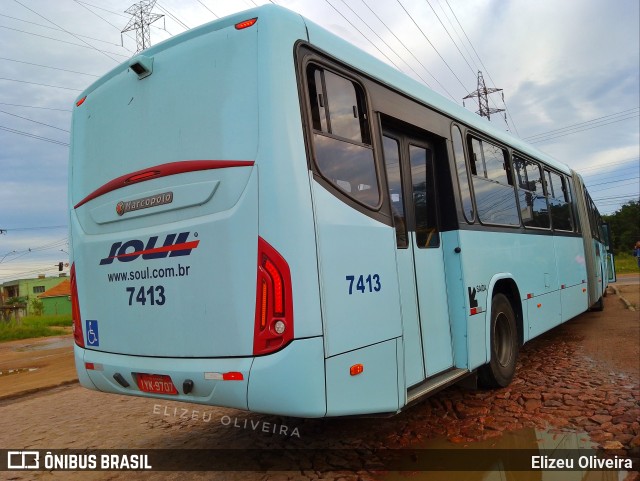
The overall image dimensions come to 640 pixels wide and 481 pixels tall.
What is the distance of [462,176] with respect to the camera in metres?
5.17

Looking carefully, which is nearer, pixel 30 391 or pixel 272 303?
pixel 272 303

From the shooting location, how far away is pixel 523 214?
6.76 metres

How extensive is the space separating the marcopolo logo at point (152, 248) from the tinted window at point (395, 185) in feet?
5.15

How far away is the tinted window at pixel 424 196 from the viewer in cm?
449

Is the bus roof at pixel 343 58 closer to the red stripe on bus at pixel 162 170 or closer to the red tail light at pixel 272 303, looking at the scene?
the red stripe on bus at pixel 162 170

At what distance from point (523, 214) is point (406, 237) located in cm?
333

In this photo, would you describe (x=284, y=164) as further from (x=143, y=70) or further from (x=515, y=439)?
(x=515, y=439)

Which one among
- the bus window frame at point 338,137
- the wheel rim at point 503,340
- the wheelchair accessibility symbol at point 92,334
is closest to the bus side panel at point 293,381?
the bus window frame at point 338,137

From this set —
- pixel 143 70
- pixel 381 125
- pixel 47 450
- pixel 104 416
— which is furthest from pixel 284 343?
pixel 104 416

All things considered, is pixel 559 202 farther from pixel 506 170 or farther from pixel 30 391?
pixel 30 391

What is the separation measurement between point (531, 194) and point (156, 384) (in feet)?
19.3

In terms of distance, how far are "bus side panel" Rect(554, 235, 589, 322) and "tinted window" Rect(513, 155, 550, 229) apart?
66 cm

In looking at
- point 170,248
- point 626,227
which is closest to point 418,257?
point 170,248

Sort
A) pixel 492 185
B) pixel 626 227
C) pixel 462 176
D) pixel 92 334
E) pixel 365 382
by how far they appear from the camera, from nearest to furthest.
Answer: pixel 365 382 < pixel 92 334 < pixel 462 176 < pixel 492 185 < pixel 626 227
